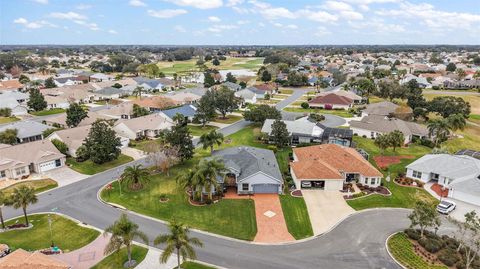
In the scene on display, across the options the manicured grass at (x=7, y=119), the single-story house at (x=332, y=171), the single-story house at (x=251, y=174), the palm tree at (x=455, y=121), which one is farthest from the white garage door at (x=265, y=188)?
the manicured grass at (x=7, y=119)

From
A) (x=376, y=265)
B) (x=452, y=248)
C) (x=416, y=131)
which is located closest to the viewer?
(x=376, y=265)

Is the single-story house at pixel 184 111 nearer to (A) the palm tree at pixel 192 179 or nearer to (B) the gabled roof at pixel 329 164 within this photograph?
(B) the gabled roof at pixel 329 164

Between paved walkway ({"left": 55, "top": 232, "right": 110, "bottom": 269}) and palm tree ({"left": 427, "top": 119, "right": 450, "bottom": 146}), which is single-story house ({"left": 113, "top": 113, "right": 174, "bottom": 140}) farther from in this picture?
palm tree ({"left": 427, "top": 119, "right": 450, "bottom": 146})

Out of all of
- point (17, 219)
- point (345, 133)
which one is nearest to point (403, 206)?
point (345, 133)

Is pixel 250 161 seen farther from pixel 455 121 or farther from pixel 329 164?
pixel 455 121

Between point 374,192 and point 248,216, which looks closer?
point 248,216

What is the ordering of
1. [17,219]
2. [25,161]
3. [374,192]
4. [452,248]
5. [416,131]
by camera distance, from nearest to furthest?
[452,248] < [17,219] < [374,192] < [25,161] < [416,131]

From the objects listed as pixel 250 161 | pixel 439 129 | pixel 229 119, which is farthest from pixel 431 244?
pixel 229 119

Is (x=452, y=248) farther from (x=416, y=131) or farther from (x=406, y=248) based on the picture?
(x=416, y=131)
